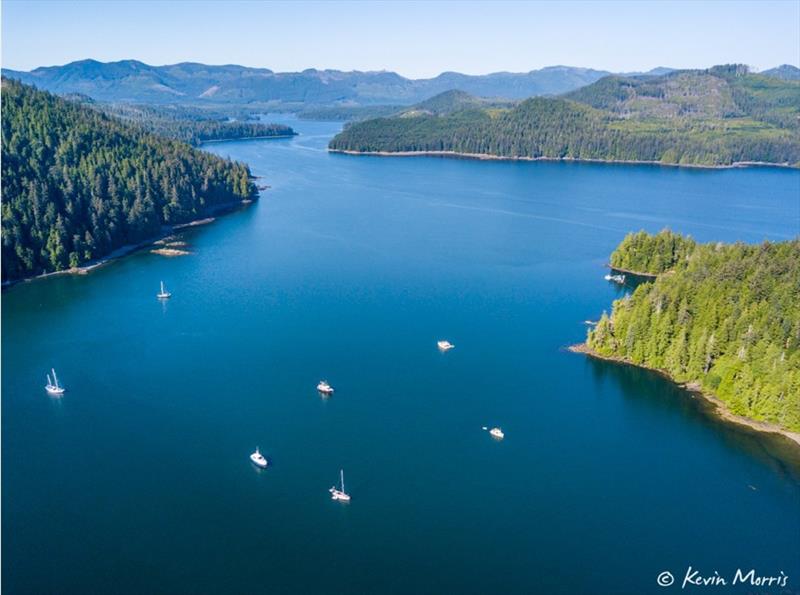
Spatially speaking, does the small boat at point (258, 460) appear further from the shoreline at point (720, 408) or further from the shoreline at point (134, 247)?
the shoreline at point (134, 247)

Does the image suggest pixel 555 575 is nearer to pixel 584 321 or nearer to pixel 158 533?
pixel 158 533

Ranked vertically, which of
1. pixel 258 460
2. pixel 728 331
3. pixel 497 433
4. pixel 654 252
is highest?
pixel 654 252

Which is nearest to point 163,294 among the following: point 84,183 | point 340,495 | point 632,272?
point 84,183

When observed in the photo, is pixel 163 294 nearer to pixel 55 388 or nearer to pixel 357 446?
pixel 55 388

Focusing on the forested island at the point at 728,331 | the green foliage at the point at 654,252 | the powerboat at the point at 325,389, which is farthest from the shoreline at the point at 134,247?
the green foliage at the point at 654,252

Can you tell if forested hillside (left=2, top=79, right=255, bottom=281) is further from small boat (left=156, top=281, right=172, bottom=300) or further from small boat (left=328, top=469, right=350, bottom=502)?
small boat (left=328, top=469, right=350, bottom=502)
